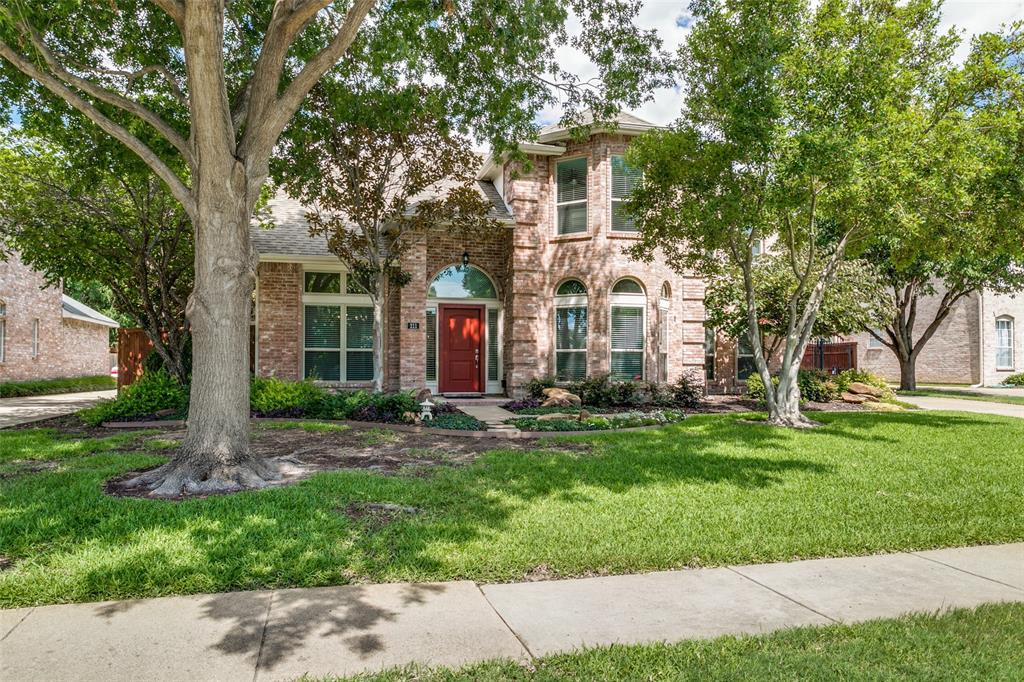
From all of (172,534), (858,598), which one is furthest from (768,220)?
(172,534)

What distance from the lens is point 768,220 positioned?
33.8 feet

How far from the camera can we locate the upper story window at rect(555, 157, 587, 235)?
50.2 feet

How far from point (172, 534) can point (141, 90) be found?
7.87 metres

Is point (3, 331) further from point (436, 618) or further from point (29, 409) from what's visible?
point (436, 618)

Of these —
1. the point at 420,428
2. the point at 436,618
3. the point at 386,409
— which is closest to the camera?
the point at 436,618

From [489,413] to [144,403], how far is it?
6604mm

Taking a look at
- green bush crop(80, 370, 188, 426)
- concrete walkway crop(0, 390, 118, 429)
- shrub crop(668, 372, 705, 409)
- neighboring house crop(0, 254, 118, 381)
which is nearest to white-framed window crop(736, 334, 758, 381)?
shrub crop(668, 372, 705, 409)

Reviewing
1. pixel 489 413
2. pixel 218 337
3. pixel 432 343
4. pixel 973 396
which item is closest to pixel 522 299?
pixel 432 343

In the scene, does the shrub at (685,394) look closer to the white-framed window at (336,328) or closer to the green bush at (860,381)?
the green bush at (860,381)

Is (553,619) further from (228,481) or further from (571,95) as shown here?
(571,95)

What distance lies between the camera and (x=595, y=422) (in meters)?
11.0

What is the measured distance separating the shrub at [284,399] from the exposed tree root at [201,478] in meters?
5.21

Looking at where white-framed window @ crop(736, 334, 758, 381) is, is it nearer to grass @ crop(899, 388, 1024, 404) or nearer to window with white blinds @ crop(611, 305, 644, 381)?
window with white blinds @ crop(611, 305, 644, 381)

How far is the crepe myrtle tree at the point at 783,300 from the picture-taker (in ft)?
49.9
